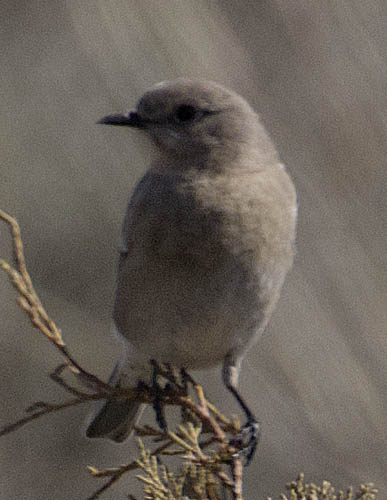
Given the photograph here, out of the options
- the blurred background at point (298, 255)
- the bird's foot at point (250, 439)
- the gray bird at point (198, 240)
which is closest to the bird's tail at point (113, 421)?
the gray bird at point (198, 240)

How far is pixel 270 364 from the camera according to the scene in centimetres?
634

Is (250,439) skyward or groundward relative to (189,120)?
groundward

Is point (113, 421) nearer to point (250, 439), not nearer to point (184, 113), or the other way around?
point (250, 439)

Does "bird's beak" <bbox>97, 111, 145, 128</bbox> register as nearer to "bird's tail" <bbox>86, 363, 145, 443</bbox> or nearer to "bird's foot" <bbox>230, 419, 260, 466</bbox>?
"bird's tail" <bbox>86, 363, 145, 443</bbox>

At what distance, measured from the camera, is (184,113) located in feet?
16.8

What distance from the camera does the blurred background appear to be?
220 inches

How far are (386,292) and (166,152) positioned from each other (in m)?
1.32

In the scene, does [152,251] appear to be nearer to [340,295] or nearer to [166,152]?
[166,152]

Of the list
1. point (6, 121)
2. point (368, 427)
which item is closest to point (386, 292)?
point (368, 427)

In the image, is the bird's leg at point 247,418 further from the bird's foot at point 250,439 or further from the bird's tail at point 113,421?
the bird's tail at point 113,421

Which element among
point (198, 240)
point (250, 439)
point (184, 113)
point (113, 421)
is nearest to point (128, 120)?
point (184, 113)

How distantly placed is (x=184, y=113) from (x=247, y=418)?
1.46 meters

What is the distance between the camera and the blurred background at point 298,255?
5586mm

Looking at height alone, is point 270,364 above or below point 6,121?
below
